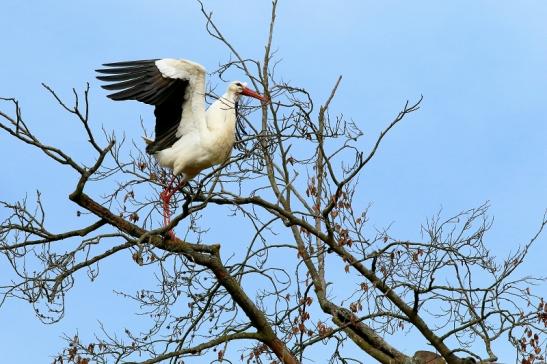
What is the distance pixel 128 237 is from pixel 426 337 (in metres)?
2.93

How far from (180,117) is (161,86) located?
44cm

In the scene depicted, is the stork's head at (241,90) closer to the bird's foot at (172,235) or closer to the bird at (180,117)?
the bird at (180,117)

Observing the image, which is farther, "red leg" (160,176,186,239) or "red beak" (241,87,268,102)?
"red beak" (241,87,268,102)

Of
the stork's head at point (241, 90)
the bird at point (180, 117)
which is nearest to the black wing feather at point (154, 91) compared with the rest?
the bird at point (180, 117)

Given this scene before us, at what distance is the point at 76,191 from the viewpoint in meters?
7.28

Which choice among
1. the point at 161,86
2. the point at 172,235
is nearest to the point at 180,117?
the point at 161,86

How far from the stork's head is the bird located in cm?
23

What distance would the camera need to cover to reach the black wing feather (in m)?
8.20

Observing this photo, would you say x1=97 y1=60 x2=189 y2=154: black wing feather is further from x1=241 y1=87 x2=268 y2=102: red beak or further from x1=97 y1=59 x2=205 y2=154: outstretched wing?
x1=241 y1=87 x2=268 y2=102: red beak

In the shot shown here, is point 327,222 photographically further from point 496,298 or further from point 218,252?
point 496,298

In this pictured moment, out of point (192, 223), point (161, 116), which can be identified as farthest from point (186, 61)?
point (192, 223)

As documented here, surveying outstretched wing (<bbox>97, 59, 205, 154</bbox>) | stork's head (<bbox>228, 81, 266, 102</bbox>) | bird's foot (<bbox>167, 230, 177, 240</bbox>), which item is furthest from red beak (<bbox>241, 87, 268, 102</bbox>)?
bird's foot (<bbox>167, 230, 177, 240</bbox>)

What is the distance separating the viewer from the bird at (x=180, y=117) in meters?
8.42

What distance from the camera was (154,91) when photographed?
8.41 m
